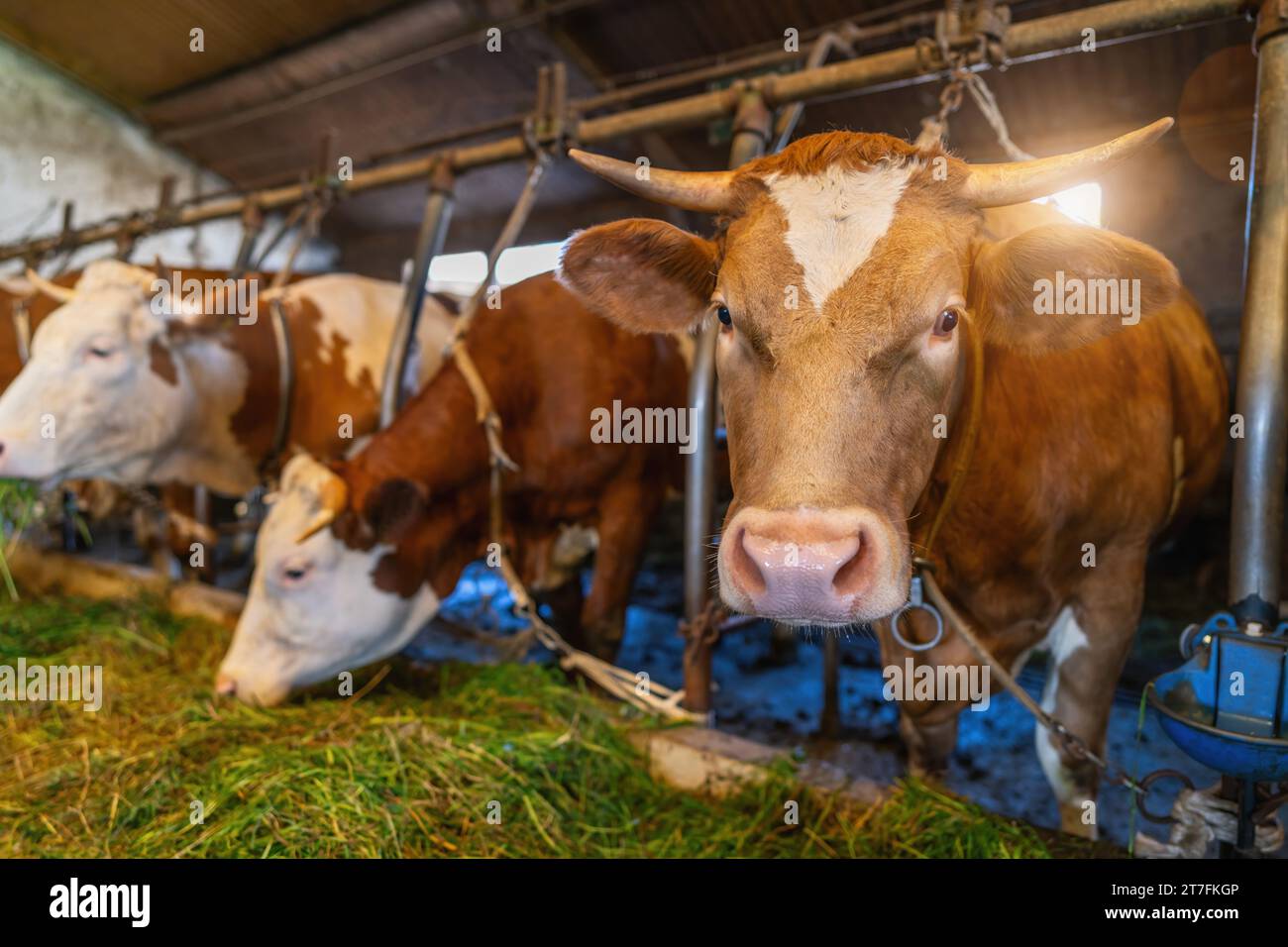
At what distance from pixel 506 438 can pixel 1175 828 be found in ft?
8.57

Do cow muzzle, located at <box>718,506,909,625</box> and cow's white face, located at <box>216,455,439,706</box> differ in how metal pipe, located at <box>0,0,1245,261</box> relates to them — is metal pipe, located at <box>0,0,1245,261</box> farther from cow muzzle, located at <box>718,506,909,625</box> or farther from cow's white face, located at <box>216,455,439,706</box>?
cow muzzle, located at <box>718,506,909,625</box>

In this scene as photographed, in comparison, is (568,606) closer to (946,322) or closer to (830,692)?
(830,692)

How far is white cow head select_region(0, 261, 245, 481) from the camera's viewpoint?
10.8 ft

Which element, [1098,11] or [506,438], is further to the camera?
[506,438]

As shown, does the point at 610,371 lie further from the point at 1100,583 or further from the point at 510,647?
the point at 1100,583

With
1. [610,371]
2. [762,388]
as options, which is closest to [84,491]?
[610,371]

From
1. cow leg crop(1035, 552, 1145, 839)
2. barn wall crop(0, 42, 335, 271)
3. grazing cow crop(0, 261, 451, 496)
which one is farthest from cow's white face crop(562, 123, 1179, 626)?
barn wall crop(0, 42, 335, 271)

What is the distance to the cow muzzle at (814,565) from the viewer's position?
3.78 ft

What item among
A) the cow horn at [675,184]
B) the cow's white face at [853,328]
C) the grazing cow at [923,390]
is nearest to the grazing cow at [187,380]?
the cow horn at [675,184]

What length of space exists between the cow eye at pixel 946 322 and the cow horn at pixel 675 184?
51 cm

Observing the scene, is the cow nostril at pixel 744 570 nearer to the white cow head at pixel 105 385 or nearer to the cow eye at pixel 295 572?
the cow eye at pixel 295 572

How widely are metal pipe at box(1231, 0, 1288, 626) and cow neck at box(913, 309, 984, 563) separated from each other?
719 millimetres

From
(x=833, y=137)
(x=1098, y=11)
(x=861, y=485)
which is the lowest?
(x=861, y=485)

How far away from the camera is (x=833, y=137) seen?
1541 millimetres
